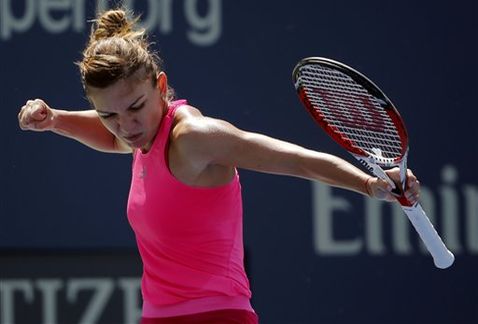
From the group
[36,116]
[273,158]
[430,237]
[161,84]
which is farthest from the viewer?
[36,116]

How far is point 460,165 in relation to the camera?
4.61 m

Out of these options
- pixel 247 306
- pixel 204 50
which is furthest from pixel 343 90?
pixel 204 50

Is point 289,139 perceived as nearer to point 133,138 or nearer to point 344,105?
point 344,105

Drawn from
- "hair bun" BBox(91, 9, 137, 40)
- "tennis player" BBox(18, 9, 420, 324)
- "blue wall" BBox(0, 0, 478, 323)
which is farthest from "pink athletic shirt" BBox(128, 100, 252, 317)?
"blue wall" BBox(0, 0, 478, 323)

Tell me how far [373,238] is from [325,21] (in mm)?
779

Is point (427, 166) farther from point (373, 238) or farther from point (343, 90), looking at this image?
point (343, 90)

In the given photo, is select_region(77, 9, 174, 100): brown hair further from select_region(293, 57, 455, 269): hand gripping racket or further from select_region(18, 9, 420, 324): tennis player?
select_region(293, 57, 455, 269): hand gripping racket

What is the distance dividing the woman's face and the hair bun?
208mm

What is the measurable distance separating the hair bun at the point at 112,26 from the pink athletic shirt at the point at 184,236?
0.79 feet

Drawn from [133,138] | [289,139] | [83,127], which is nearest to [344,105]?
[133,138]

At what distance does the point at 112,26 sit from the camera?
2973mm

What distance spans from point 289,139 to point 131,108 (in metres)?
1.83

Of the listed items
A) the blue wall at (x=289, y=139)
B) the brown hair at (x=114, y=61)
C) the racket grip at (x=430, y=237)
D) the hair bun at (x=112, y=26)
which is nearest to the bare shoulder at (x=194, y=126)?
the brown hair at (x=114, y=61)

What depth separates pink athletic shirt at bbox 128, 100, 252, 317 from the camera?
277cm
